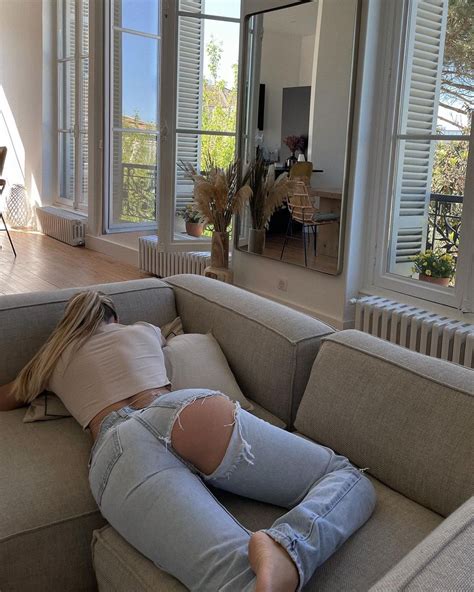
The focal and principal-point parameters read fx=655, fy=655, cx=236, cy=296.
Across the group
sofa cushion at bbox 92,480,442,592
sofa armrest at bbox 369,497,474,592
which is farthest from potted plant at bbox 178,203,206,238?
sofa armrest at bbox 369,497,474,592

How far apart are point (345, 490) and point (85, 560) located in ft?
2.13

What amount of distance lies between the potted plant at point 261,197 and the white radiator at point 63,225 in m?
3.28

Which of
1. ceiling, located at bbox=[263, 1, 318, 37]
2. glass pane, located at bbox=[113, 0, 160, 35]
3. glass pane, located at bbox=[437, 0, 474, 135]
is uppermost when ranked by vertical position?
glass pane, located at bbox=[113, 0, 160, 35]

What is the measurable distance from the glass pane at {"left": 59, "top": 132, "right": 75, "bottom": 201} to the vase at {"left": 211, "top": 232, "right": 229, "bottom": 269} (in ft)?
12.5

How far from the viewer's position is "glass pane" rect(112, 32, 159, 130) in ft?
21.0

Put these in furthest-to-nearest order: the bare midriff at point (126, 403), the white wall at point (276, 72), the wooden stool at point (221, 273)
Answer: the wooden stool at point (221, 273) → the white wall at point (276, 72) → the bare midriff at point (126, 403)

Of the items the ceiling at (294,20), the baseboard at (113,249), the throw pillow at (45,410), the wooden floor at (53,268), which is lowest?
the wooden floor at (53,268)

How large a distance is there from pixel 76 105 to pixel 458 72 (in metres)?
5.23

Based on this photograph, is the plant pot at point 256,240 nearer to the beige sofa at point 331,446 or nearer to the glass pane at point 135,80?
the glass pane at point 135,80

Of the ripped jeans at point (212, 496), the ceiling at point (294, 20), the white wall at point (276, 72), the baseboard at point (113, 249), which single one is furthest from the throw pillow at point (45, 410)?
the baseboard at point (113, 249)

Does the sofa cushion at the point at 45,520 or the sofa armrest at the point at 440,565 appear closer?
the sofa armrest at the point at 440,565

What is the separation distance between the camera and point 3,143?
8969mm

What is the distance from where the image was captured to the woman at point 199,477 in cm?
124

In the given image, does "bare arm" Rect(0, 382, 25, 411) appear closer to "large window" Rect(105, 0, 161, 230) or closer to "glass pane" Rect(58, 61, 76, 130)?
"large window" Rect(105, 0, 161, 230)
